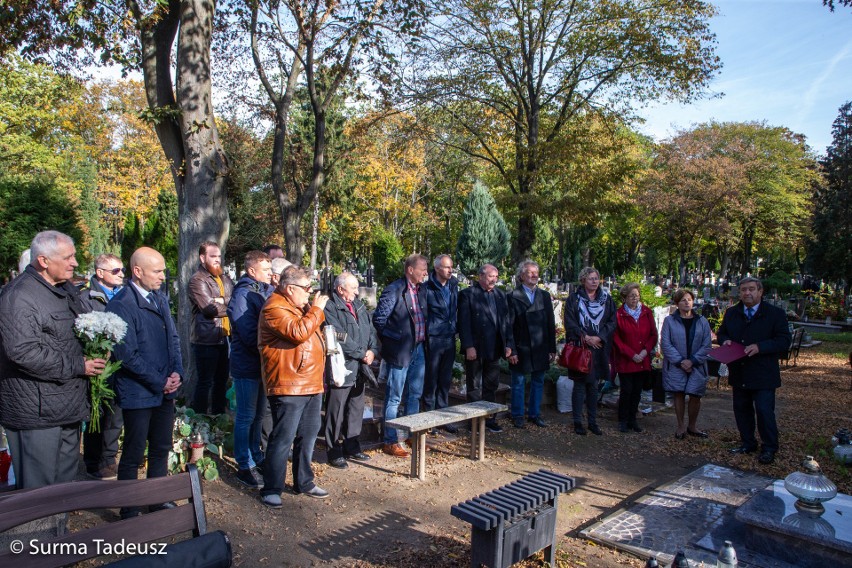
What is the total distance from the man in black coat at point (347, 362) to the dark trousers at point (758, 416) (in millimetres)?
4100

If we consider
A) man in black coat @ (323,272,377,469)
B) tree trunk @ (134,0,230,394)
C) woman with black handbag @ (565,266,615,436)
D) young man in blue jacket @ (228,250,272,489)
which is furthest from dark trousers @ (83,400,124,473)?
woman with black handbag @ (565,266,615,436)

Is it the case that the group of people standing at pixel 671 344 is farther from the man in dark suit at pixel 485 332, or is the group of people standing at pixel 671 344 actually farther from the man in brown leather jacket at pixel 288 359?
the man in brown leather jacket at pixel 288 359

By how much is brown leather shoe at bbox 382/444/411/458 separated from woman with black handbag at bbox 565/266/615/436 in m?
2.30

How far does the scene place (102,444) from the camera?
199 inches

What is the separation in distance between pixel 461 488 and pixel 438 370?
1715mm

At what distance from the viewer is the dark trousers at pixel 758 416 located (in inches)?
242

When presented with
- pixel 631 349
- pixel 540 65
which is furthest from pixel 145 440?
pixel 540 65

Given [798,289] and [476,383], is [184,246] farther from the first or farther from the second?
[798,289]

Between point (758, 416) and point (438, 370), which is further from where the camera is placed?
point (438, 370)

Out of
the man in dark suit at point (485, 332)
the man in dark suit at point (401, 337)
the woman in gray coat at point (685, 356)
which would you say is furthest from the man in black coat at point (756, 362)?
the man in dark suit at point (401, 337)

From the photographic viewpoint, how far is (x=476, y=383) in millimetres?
7531

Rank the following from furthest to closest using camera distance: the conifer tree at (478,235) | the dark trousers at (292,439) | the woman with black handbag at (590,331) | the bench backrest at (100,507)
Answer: the conifer tree at (478,235) < the woman with black handbag at (590,331) < the dark trousers at (292,439) < the bench backrest at (100,507)

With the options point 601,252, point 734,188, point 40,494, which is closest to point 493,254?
point 734,188

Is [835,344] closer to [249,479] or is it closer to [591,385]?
[591,385]
